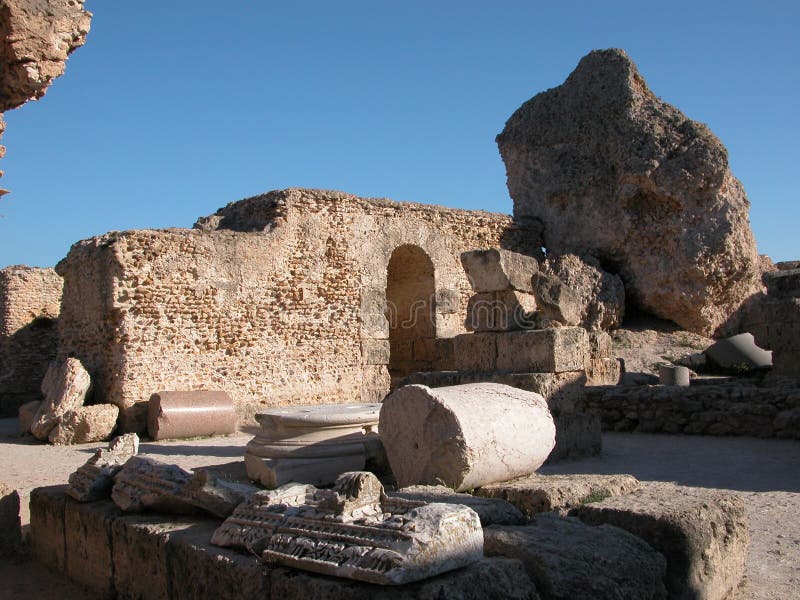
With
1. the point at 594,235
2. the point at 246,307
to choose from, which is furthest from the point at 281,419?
Result: the point at 594,235

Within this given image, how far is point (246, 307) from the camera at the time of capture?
1142 cm

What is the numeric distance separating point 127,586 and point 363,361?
894cm

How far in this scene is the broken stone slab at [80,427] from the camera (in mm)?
9664

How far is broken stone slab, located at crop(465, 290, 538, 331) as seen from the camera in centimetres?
816

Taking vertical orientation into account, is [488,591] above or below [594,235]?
below

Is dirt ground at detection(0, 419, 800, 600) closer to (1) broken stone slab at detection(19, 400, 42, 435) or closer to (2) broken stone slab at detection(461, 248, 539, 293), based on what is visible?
(1) broken stone slab at detection(19, 400, 42, 435)

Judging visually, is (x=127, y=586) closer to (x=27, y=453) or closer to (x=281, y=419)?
(x=281, y=419)

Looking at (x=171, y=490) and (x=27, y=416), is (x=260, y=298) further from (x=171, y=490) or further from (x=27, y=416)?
(x=171, y=490)

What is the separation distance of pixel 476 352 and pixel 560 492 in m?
3.95

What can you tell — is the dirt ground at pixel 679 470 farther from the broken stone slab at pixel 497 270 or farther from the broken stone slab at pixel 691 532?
the broken stone slab at pixel 497 270

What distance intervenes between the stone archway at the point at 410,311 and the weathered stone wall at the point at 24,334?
6.80 m

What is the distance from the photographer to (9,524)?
4.96 meters

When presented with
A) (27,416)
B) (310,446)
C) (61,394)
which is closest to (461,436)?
(310,446)

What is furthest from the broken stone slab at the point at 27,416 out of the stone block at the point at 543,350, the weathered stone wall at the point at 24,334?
the stone block at the point at 543,350
